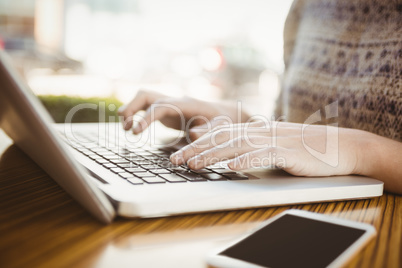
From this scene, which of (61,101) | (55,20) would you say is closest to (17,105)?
(61,101)

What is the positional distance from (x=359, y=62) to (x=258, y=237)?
0.82 m

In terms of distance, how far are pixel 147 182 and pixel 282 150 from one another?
0.22m

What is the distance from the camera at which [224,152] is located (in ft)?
2.15

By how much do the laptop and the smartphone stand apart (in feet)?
0.23

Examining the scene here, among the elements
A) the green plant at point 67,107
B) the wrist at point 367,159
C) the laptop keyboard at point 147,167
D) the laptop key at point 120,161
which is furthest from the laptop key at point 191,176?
the green plant at point 67,107

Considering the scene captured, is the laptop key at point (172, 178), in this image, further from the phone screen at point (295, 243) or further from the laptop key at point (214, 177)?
the phone screen at point (295, 243)

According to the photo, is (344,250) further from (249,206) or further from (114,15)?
(114,15)

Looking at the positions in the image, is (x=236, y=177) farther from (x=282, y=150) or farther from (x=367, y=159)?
(x=367, y=159)

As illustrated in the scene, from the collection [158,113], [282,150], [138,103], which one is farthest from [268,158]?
[138,103]

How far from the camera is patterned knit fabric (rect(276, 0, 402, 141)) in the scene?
0.94 m

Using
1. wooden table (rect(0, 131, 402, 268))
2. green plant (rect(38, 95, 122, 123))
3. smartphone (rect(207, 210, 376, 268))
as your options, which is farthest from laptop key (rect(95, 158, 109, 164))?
green plant (rect(38, 95, 122, 123))

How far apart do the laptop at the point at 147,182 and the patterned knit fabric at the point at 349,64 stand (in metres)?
0.34

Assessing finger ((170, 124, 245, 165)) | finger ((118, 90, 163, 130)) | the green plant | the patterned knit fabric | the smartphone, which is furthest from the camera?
the green plant

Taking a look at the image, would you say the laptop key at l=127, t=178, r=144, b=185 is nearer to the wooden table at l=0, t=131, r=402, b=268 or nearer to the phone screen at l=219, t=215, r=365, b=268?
the wooden table at l=0, t=131, r=402, b=268
